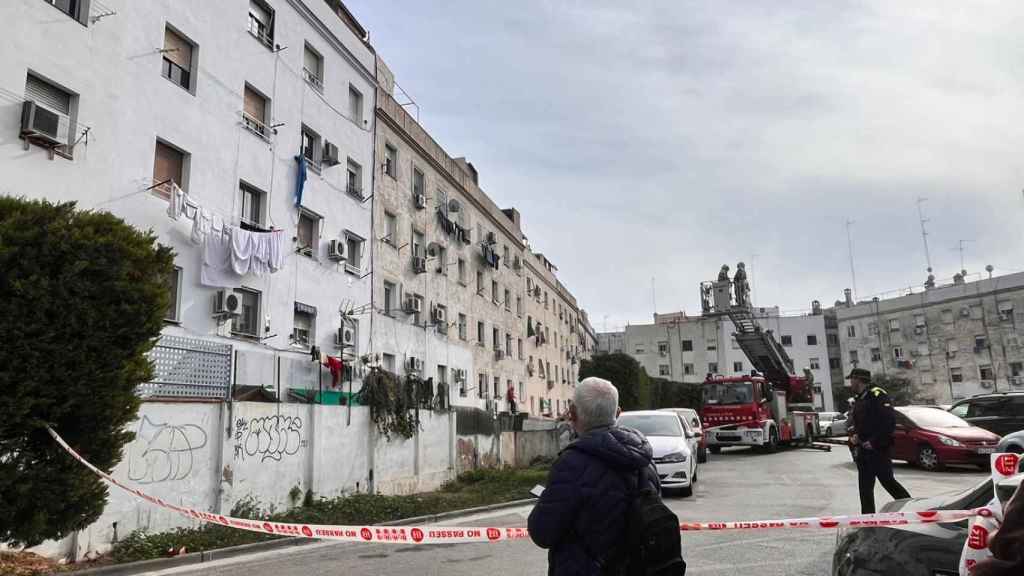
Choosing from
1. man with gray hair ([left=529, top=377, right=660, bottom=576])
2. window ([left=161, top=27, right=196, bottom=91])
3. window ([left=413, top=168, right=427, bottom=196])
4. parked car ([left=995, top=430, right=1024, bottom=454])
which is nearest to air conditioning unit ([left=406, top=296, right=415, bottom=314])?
window ([left=413, top=168, right=427, bottom=196])

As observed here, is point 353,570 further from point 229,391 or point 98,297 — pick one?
point 229,391

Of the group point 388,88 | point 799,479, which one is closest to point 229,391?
point 799,479

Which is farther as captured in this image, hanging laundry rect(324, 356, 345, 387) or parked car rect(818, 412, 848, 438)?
parked car rect(818, 412, 848, 438)

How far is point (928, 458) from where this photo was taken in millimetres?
16203

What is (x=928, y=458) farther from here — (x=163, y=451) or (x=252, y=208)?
(x=252, y=208)

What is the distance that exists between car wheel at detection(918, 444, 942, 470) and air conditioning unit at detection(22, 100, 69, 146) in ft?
65.1

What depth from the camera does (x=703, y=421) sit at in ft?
82.6

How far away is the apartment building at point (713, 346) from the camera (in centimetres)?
7050

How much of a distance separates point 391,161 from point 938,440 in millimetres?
19017

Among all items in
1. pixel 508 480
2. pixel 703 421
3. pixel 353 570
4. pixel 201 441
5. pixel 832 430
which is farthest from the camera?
pixel 832 430

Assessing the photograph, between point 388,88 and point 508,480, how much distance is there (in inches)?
608

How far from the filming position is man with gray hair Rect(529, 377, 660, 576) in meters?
2.73

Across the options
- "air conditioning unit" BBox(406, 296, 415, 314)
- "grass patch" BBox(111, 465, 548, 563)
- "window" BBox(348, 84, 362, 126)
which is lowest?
"grass patch" BBox(111, 465, 548, 563)

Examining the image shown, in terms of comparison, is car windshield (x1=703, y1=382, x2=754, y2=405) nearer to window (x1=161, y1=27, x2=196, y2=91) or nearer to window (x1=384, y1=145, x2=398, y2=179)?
window (x1=384, y1=145, x2=398, y2=179)
